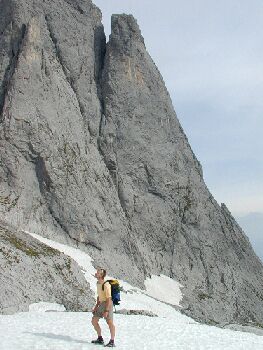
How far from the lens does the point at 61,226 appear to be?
54688mm

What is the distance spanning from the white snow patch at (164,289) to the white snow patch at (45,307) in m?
22.1

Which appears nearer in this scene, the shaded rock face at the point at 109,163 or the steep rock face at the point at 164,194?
the shaded rock face at the point at 109,163

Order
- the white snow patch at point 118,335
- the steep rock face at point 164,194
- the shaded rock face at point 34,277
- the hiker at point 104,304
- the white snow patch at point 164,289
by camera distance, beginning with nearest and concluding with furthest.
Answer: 1. the hiker at point 104,304
2. the white snow patch at point 118,335
3. the shaded rock face at point 34,277
4. the white snow patch at point 164,289
5. the steep rock face at point 164,194

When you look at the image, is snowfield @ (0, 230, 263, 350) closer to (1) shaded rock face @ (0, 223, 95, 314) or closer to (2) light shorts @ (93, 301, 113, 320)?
(2) light shorts @ (93, 301, 113, 320)

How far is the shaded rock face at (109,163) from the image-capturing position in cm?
5588

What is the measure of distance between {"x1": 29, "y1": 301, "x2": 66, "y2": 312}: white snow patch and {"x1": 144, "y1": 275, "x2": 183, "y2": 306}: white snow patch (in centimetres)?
2210

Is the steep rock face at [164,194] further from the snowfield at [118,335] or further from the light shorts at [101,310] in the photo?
the light shorts at [101,310]

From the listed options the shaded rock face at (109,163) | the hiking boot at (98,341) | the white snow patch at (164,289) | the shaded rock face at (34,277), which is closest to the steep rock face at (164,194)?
the shaded rock face at (109,163)

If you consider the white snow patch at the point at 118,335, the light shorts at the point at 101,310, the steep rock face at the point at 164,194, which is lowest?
the white snow patch at the point at 118,335

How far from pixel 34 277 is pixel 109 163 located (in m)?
30.9

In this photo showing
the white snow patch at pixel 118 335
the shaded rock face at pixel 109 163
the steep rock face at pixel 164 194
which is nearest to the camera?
the white snow patch at pixel 118 335

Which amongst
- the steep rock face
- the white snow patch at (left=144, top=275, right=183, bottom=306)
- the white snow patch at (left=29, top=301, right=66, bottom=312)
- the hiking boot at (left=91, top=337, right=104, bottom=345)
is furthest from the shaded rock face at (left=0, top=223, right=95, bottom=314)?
the steep rock face

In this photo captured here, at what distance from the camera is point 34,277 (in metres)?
36.7

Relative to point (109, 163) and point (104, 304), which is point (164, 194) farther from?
point (104, 304)
